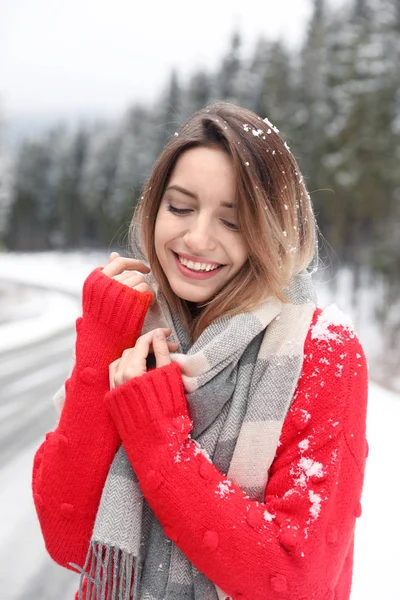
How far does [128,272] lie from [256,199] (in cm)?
46

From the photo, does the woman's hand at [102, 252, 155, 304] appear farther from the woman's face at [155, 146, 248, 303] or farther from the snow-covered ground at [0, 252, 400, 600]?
the snow-covered ground at [0, 252, 400, 600]

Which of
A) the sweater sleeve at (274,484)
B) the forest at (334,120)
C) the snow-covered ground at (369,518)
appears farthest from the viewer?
the forest at (334,120)

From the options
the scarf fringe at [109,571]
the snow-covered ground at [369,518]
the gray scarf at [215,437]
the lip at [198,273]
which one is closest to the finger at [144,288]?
the lip at [198,273]

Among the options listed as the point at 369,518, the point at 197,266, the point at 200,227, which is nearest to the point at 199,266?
the point at 197,266

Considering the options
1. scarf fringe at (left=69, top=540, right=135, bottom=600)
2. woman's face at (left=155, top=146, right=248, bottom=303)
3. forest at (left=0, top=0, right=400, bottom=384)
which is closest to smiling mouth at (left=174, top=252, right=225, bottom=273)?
woman's face at (left=155, top=146, right=248, bottom=303)

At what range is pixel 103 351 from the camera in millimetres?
1410

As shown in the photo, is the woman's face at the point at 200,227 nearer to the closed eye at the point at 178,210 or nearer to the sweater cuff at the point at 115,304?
the closed eye at the point at 178,210

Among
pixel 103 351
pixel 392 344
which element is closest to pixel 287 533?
pixel 103 351

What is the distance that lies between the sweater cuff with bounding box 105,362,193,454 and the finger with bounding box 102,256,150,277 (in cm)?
40

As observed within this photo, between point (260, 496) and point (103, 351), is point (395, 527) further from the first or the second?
point (103, 351)

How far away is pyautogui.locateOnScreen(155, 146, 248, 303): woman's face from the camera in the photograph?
52.4 inches

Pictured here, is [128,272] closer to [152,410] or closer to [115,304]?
[115,304]

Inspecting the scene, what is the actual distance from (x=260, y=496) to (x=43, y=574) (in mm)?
2376

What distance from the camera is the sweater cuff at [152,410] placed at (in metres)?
1.21
